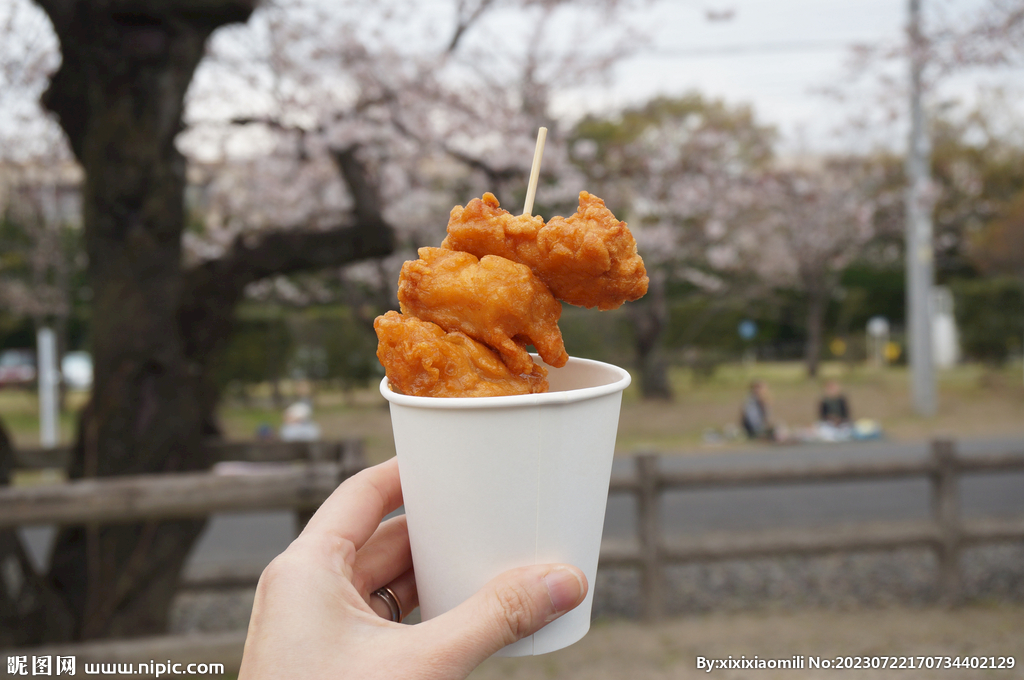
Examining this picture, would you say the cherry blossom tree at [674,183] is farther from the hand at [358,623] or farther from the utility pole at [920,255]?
the hand at [358,623]

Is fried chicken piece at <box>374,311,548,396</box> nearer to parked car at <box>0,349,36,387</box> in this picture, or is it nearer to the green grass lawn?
the green grass lawn

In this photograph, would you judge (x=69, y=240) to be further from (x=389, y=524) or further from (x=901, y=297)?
(x=901, y=297)

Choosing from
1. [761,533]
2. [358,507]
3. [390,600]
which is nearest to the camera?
[358,507]

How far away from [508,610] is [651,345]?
1522 cm

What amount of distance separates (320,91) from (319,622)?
20.7 feet

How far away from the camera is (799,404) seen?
51.7ft

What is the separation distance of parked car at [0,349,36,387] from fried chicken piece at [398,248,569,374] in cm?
2147

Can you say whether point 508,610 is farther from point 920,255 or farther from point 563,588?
point 920,255

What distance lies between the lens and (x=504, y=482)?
1436 millimetres

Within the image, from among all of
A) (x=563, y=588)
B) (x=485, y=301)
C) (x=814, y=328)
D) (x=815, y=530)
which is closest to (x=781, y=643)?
(x=815, y=530)

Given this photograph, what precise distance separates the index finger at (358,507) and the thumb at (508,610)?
34 cm

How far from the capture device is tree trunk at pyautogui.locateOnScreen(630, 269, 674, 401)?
16.1m

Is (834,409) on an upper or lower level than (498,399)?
lower

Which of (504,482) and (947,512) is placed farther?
(947,512)
